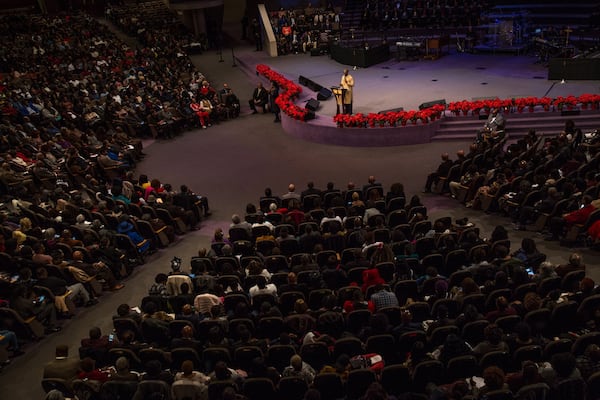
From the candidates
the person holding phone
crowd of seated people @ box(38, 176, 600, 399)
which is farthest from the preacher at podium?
the person holding phone

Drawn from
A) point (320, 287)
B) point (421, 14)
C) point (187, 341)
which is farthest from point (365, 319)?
point (421, 14)

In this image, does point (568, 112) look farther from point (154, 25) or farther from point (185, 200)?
point (154, 25)

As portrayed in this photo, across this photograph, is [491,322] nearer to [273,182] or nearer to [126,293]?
[126,293]

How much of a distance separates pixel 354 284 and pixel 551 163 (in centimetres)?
642

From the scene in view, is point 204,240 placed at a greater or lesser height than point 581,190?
lesser

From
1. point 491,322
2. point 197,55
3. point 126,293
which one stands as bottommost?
point 126,293

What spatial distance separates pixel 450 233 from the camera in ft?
34.2

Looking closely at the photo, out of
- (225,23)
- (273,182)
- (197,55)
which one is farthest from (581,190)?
(225,23)

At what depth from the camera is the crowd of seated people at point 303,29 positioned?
30.8 meters

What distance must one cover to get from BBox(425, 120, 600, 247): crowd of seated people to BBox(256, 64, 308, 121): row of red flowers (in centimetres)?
612

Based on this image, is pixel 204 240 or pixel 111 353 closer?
pixel 111 353

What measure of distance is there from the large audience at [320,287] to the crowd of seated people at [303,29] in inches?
643

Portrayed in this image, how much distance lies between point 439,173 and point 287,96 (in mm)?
8184

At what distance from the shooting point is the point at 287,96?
68.5ft
